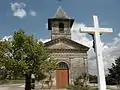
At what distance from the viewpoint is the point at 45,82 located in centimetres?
2961

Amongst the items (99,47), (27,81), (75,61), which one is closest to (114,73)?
(75,61)

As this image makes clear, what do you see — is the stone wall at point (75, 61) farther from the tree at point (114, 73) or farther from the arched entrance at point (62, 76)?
the tree at point (114, 73)

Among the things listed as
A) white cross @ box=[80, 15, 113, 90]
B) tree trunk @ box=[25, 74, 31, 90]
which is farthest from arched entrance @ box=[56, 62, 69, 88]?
white cross @ box=[80, 15, 113, 90]

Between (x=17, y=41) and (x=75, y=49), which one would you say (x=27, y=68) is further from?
(x=75, y=49)

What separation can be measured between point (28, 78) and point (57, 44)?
10705 mm

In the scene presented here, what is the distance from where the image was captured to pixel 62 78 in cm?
3056

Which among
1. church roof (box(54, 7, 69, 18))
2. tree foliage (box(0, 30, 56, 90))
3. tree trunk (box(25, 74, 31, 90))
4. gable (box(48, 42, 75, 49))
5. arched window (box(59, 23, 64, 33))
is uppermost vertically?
church roof (box(54, 7, 69, 18))

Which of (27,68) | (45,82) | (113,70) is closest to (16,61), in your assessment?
(27,68)

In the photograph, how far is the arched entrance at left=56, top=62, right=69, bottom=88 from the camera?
30345 mm

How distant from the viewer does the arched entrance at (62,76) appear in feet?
99.6

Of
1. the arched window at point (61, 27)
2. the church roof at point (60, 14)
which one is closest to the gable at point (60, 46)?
the arched window at point (61, 27)

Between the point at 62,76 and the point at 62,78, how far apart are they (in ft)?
0.89

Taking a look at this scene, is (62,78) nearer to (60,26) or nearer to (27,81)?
(60,26)

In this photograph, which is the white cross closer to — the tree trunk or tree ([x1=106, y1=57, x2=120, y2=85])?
the tree trunk
